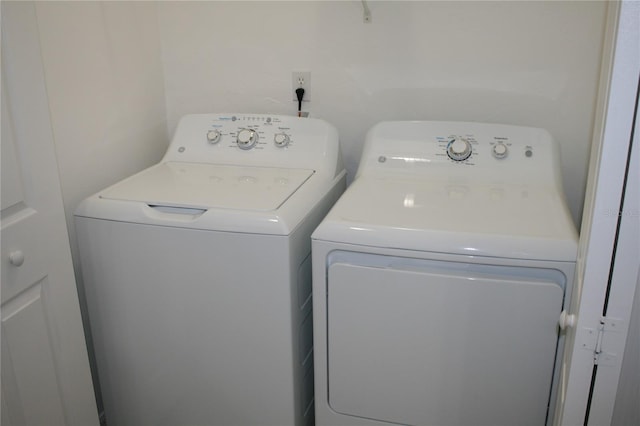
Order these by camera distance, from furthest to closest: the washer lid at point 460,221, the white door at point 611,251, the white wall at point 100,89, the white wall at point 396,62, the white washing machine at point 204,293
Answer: the white wall at point 396,62 < the white wall at point 100,89 < the white washing machine at point 204,293 < the washer lid at point 460,221 < the white door at point 611,251

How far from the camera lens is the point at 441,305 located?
1.32m

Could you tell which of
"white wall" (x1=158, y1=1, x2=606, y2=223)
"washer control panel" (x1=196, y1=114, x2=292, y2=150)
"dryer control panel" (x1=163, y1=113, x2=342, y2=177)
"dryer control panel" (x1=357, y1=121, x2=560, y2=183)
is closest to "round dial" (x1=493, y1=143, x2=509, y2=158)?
"dryer control panel" (x1=357, y1=121, x2=560, y2=183)

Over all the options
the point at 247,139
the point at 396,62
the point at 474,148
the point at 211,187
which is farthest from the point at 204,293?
the point at 396,62

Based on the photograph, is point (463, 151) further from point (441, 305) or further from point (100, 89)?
point (100, 89)

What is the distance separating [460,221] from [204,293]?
69cm

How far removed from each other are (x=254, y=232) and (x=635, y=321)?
84 centimetres

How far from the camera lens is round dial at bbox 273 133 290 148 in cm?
183

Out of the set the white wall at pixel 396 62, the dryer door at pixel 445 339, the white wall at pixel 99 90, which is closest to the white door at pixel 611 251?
the dryer door at pixel 445 339

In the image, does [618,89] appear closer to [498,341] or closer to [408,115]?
[498,341]

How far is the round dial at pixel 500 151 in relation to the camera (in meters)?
1.67

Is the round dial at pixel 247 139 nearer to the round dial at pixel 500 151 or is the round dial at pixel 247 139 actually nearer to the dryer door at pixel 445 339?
the dryer door at pixel 445 339

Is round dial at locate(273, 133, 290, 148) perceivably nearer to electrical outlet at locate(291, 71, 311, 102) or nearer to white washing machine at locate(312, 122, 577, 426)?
electrical outlet at locate(291, 71, 311, 102)

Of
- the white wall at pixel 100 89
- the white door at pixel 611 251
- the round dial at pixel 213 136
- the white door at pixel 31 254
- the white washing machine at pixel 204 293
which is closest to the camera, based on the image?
the white door at pixel 611 251

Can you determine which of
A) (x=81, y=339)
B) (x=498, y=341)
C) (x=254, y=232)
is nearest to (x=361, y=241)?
(x=254, y=232)
